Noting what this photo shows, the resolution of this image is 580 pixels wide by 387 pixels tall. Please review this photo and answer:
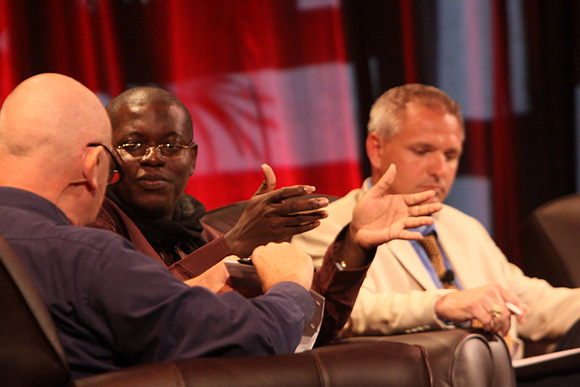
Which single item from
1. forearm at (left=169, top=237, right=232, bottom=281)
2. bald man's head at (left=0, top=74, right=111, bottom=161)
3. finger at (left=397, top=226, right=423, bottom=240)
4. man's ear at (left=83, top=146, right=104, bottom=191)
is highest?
bald man's head at (left=0, top=74, right=111, bottom=161)

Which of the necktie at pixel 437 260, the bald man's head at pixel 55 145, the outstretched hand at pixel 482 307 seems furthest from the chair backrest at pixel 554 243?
the bald man's head at pixel 55 145

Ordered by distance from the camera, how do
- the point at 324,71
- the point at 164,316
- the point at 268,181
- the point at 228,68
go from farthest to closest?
the point at 324,71, the point at 228,68, the point at 268,181, the point at 164,316

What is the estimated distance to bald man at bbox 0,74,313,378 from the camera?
1.03 m

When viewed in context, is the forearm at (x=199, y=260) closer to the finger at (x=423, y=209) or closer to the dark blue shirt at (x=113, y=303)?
the finger at (x=423, y=209)

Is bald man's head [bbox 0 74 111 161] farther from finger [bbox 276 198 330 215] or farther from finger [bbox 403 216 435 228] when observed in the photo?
finger [bbox 403 216 435 228]

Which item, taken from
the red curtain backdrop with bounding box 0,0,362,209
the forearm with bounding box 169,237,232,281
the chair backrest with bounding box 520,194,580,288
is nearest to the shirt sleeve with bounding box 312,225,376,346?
the forearm with bounding box 169,237,232,281

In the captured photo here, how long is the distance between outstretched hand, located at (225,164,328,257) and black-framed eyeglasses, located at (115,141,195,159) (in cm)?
25

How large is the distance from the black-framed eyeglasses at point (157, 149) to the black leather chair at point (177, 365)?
81 cm

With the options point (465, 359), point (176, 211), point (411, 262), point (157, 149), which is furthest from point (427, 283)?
point (157, 149)

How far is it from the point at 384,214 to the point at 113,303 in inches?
31.4

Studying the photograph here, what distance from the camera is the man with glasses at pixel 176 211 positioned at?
163cm

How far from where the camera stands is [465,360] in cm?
147

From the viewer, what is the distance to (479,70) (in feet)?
11.1

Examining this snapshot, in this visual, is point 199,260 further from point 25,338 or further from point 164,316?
point 25,338
